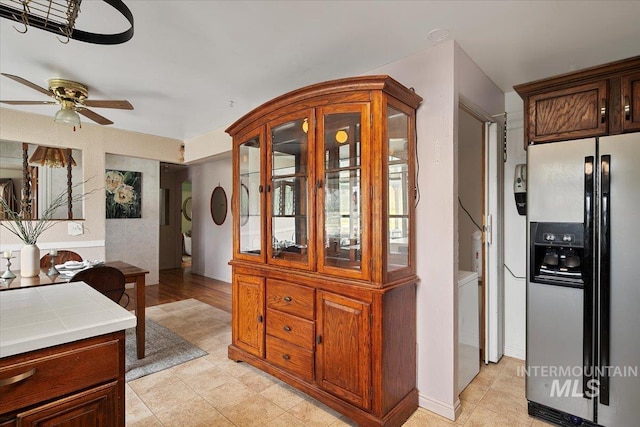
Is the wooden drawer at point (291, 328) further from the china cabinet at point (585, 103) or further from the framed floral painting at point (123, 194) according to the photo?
the framed floral painting at point (123, 194)

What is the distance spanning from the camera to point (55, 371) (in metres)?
1.03

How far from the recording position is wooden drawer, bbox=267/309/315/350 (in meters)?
2.25

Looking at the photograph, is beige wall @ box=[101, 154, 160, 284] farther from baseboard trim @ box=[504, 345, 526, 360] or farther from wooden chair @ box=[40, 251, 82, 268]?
baseboard trim @ box=[504, 345, 526, 360]

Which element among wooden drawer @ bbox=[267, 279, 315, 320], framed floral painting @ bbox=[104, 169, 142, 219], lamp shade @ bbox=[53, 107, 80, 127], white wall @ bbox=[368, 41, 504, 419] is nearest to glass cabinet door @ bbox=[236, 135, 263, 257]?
wooden drawer @ bbox=[267, 279, 315, 320]

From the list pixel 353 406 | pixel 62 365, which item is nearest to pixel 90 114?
pixel 62 365

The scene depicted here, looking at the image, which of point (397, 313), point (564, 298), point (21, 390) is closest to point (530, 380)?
point (564, 298)

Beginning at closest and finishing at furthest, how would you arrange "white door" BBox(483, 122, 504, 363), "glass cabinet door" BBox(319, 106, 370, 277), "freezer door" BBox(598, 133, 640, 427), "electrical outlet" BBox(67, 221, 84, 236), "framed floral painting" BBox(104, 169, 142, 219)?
1. "freezer door" BBox(598, 133, 640, 427)
2. "glass cabinet door" BBox(319, 106, 370, 277)
3. "white door" BBox(483, 122, 504, 363)
4. "electrical outlet" BBox(67, 221, 84, 236)
5. "framed floral painting" BBox(104, 169, 142, 219)

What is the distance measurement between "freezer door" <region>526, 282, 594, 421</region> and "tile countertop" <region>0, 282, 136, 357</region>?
2339 mm

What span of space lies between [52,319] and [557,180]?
2.71 meters

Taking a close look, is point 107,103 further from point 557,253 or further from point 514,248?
point 514,248

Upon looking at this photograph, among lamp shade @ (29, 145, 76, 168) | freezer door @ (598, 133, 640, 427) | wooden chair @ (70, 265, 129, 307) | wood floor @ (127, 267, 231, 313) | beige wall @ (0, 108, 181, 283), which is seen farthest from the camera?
wood floor @ (127, 267, 231, 313)

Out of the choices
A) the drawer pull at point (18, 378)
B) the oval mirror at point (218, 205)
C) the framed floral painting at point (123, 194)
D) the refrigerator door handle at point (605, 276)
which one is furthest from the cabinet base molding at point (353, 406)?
the framed floral painting at point (123, 194)

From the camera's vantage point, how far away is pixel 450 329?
2.12 m

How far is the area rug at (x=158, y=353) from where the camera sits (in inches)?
110
